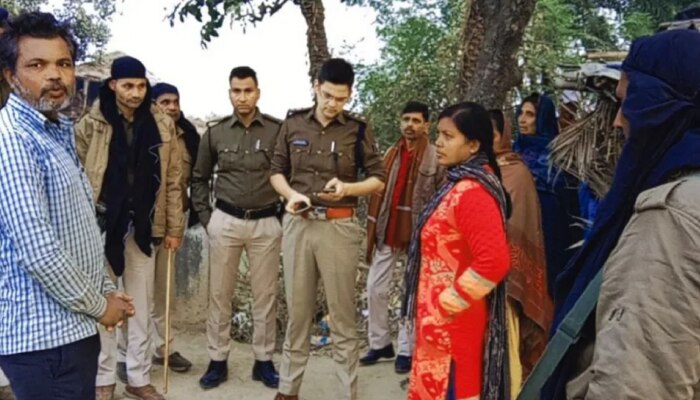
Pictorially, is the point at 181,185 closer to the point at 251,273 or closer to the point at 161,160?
the point at 161,160

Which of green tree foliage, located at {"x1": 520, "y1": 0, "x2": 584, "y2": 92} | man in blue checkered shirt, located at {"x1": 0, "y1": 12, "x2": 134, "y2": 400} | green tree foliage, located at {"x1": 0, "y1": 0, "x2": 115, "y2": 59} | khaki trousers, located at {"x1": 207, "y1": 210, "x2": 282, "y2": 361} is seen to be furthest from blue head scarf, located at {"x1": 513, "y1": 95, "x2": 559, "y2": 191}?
green tree foliage, located at {"x1": 0, "y1": 0, "x2": 115, "y2": 59}

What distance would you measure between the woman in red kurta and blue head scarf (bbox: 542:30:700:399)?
1021mm

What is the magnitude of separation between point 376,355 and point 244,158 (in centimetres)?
178

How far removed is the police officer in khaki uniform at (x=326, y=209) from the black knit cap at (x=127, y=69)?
0.93 meters

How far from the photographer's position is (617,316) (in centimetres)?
140

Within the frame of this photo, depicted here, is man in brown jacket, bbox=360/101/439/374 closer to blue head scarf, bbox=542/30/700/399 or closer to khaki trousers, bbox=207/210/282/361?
khaki trousers, bbox=207/210/282/361

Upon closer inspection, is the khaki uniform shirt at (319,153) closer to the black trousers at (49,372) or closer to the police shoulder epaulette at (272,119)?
the police shoulder epaulette at (272,119)

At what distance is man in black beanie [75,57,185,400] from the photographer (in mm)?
4035

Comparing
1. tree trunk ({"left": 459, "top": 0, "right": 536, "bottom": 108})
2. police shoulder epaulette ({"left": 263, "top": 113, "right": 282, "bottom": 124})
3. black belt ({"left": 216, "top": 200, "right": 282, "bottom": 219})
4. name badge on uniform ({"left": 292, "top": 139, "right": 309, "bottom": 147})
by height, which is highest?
tree trunk ({"left": 459, "top": 0, "right": 536, "bottom": 108})

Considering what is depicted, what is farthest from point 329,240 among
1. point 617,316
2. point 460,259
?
point 617,316

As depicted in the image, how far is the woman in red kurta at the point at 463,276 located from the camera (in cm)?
266

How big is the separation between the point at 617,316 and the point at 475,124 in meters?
1.55

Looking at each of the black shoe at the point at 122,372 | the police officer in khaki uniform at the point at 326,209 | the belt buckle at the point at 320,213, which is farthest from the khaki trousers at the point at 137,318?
the belt buckle at the point at 320,213

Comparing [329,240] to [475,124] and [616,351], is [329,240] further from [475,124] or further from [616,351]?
[616,351]
